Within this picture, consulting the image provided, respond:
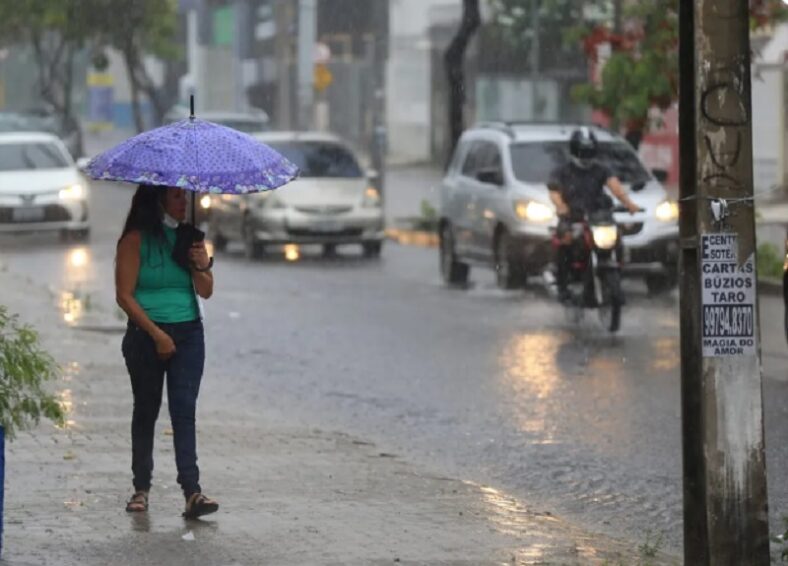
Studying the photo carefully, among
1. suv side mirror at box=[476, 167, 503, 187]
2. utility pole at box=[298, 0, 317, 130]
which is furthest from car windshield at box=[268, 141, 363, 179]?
utility pole at box=[298, 0, 317, 130]

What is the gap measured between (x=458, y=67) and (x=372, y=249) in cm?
536

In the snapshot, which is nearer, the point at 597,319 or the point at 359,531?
the point at 359,531

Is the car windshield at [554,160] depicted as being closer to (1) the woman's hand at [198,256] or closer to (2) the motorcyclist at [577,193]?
(2) the motorcyclist at [577,193]

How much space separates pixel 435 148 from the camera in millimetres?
55781

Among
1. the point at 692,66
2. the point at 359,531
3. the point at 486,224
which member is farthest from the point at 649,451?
the point at 486,224

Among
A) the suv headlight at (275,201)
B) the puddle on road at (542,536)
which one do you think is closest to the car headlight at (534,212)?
the suv headlight at (275,201)

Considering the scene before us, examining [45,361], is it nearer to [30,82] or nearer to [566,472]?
[566,472]

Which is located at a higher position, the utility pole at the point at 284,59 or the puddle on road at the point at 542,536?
the utility pole at the point at 284,59

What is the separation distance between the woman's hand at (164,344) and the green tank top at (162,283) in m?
0.11

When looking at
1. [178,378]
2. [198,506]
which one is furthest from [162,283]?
[198,506]

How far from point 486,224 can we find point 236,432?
998 cm

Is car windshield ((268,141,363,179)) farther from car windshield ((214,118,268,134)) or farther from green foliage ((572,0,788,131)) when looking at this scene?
car windshield ((214,118,268,134))

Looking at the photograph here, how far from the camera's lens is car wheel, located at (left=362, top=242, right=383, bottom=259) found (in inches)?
1017

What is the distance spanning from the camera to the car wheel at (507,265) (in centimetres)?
2056
